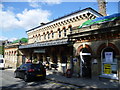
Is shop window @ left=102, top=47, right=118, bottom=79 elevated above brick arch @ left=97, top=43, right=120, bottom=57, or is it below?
below

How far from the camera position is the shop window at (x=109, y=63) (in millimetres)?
10539

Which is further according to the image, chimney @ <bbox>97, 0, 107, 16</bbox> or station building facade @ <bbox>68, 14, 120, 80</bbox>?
chimney @ <bbox>97, 0, 107, 16</bbox>

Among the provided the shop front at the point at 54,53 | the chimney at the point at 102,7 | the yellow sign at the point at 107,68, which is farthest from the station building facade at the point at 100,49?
the chimney at the point at 102,7

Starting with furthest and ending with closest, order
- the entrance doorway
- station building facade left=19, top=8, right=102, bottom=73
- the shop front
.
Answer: station building facade left=19, top=8, right=102, bottom=73 < the shop front < the entrance doorway

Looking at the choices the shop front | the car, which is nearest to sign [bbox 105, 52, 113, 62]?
the shop front

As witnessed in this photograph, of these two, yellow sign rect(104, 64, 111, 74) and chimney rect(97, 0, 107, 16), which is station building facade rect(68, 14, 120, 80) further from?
chimney rect(97, 0, 107, 16)

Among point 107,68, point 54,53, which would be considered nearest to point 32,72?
point 107,68

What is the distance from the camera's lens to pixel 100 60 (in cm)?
1138

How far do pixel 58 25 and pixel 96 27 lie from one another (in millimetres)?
9236

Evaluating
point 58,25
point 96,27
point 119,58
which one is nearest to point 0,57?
point 58,25

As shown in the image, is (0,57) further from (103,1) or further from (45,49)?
(103,1)

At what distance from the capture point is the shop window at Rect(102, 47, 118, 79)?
34.6 feet

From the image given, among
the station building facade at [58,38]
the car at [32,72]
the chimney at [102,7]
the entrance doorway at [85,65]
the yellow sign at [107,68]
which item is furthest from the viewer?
the chimney at [102,7]

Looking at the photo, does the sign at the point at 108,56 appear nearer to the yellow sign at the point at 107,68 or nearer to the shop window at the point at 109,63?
the shop window at the point at 109,63
